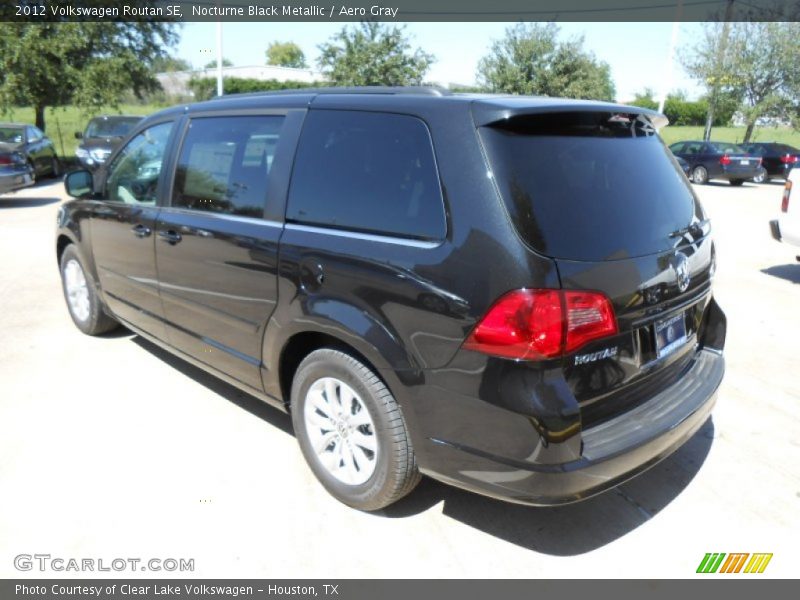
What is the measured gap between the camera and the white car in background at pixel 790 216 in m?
6.63

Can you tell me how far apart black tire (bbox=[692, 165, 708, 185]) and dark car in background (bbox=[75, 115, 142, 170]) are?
731 inches

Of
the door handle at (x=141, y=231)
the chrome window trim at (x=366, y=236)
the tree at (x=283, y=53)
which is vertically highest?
the tree at (x=283, y=53)

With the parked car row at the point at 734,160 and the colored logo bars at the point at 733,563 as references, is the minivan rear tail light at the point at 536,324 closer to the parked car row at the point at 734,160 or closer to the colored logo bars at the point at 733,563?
the colored logo bars at the point at 733,563

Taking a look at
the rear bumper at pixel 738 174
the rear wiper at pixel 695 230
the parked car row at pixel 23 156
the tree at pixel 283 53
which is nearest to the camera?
the rear wiper at pixel 695 230

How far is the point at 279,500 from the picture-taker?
9.64 ft

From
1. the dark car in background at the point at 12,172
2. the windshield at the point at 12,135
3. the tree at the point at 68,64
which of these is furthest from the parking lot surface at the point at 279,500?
the tree at the point at 68,64

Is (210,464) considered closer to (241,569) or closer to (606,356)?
(241,569)

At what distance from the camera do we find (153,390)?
408 centimetres

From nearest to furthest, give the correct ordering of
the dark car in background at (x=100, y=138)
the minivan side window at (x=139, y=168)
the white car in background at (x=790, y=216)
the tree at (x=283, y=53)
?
the minivan side window at (x=139, y=168) < the white car in background at (x=790, y=216) < the dark car in background at (x=100, y=138) < the tree at (x=283, y=53)

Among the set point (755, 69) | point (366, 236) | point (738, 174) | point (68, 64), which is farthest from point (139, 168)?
point (755, 69)

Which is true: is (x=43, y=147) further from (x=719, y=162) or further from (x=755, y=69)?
(x=755, y=69)

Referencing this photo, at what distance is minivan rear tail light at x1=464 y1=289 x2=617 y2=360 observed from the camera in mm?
2131

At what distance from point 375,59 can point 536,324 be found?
75.2ft

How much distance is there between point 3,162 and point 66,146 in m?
16.2
